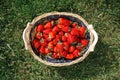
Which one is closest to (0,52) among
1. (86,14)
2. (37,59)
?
(37,59)

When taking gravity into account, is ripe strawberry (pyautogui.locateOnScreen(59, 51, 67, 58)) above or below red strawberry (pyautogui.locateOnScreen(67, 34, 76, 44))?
below

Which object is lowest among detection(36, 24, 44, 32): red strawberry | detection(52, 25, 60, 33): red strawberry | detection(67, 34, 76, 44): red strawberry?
detection(67, 34, 76, 44): red strawberry

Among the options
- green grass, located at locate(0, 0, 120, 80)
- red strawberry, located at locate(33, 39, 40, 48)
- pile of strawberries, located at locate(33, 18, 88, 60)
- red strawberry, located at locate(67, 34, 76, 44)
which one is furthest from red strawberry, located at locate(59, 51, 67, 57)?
green grass, located at locate(0, 0, 120, 80)

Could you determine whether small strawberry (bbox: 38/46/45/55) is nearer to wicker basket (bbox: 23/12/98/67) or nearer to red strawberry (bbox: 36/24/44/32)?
wicker basket (bbox: 23/12/98/67)

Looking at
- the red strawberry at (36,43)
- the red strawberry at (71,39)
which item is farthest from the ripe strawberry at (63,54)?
the red strawberry at (36,43)

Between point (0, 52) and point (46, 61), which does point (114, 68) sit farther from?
point (0, 52)

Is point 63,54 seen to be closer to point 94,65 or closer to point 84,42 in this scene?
point 84,42

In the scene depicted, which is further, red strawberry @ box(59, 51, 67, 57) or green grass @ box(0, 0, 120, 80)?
green grass @ box(0, 0, 120, 80)

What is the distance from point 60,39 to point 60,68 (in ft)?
1.43

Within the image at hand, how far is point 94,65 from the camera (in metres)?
3.60

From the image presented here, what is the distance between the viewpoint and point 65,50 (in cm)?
324

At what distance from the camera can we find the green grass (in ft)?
11.6

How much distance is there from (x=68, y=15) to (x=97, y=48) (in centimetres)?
51

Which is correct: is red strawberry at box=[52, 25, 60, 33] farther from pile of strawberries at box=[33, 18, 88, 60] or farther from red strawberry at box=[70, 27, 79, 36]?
red strawberry at box=[70, 27, 79, 36]
